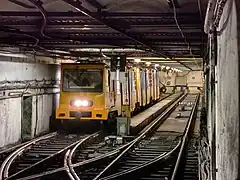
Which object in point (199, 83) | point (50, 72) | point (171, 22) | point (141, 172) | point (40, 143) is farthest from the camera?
point (199, 83)

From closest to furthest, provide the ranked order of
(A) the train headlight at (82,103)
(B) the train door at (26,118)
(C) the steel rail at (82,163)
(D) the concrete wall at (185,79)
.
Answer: (C) the steel rail at (82,163) < (B) the train door at (26,118) < (A) the train headlight at (82,103) < (D) the concrete wall at (185,79)

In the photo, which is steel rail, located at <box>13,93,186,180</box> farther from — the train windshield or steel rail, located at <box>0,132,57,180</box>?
the train windshield

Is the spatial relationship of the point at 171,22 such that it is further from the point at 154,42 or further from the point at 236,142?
the point at 236,142

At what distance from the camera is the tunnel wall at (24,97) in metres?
11.9

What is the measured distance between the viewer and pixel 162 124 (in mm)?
19031

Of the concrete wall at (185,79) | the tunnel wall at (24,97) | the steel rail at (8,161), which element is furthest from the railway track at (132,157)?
the concrete wall at (185,79)

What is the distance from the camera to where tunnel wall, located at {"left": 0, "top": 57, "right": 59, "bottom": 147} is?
468 inches

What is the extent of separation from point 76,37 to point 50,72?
6841mm

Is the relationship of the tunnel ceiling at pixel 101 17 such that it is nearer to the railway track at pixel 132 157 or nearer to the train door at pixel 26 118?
the railway track at pixel 132 157

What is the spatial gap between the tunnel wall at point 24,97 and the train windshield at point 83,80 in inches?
32.8

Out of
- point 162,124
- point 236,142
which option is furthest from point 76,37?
point 162,124

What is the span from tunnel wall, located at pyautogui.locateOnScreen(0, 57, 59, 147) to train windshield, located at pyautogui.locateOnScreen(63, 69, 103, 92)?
83 cm

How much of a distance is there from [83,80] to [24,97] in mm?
2408

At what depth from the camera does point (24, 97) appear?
541 inches
